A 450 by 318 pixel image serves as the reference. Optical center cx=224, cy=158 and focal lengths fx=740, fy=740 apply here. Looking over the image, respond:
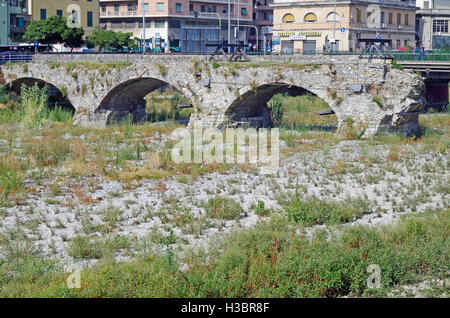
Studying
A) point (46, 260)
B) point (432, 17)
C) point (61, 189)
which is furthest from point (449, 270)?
point (432, 17)

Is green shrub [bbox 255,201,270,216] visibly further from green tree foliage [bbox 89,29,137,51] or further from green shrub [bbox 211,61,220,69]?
green tree foliage [bbox 89,29,137,51]

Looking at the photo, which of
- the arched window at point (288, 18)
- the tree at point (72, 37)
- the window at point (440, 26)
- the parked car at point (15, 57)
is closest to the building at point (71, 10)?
the tree at point (72, 37)

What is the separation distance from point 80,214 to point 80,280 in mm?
5552

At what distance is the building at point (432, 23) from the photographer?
203 ft

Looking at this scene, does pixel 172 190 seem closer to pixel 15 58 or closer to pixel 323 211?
Answer: pixel 323 211

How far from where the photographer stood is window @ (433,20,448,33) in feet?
207

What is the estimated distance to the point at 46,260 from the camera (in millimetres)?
14500

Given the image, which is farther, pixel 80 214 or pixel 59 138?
pixel 59 138

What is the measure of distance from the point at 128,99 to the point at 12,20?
20726 mm

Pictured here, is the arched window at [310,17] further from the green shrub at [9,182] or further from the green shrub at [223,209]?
the green shrub at [223,209]

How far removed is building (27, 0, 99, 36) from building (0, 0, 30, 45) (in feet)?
1.99

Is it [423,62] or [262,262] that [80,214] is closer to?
[262,262]

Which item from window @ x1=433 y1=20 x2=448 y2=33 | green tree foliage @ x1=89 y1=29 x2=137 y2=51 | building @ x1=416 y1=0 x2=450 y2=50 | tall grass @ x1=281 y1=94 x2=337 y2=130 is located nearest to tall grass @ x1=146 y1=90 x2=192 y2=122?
A: green tree foliage @ x1=89 y1=29 x2=137 y2=51

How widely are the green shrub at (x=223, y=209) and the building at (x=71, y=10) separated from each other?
38104 millimetres
